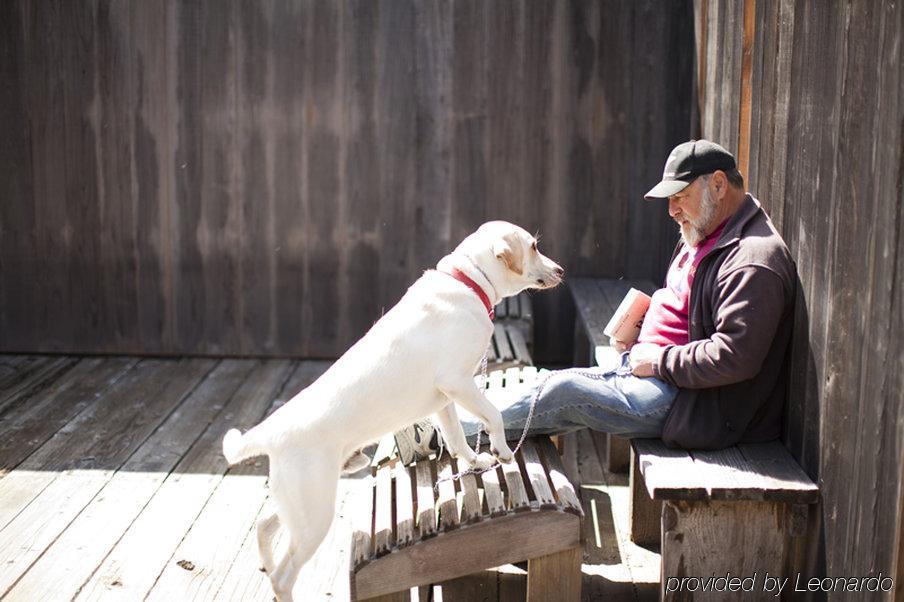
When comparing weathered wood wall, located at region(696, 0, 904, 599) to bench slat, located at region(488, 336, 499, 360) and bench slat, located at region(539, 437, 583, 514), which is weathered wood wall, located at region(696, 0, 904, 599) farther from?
bench slat, located at region(488, 336, 499, 360)

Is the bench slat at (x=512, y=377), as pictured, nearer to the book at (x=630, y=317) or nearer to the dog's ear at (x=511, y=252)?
the book at (x=630, y=317)

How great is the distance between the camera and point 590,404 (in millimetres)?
3752

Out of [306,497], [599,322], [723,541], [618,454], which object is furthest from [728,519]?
[599,322]

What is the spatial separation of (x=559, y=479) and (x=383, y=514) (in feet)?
1.98

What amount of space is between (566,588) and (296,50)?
4.50 meters

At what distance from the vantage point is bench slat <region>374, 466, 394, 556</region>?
3.32m

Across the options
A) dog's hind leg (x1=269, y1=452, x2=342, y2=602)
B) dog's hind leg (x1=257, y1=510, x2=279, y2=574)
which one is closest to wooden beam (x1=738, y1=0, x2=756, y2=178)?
dog's hind leg (x1=269, y1=452, x2=342, y2=602)

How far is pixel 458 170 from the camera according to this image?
6.95 meters

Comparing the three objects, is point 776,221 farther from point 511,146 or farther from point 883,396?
point 511,146

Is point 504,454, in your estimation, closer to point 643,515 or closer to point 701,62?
point 643,515

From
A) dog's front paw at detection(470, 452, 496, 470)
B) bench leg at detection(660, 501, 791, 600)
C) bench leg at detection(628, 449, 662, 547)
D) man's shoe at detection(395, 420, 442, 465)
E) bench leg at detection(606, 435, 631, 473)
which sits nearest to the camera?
bench leg at detection(660, 501, 791, 600)

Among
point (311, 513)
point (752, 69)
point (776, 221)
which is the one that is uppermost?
point (752, 69)

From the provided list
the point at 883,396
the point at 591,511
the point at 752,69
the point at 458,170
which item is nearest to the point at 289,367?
the point at 458,170

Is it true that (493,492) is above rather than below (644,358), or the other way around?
below
